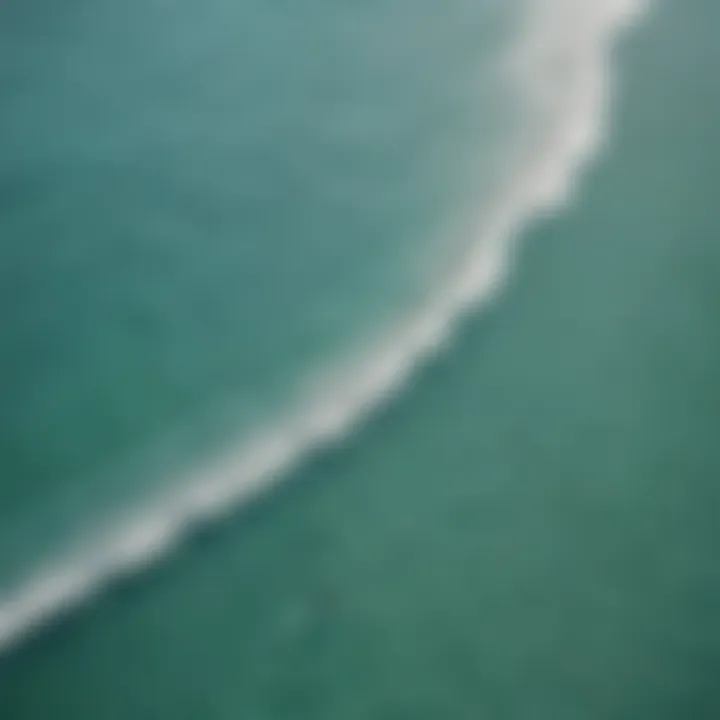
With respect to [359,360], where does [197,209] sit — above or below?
above

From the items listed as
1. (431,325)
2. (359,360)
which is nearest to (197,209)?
(359,360)

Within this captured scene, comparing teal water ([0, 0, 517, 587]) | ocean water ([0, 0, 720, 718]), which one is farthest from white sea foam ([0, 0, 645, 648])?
teal water ([0, 0, 517, 587])

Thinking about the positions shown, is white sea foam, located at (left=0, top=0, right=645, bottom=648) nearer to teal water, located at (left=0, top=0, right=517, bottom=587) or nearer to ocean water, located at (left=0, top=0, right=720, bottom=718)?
ocean water, located at (left=0, top=0, right=720, bottom=718)

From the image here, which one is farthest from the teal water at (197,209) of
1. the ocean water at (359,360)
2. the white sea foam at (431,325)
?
the white sea foam at (431,325)

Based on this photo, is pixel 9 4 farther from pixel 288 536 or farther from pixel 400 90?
pixel 288 536

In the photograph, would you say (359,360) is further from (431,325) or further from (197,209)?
(197,209)
